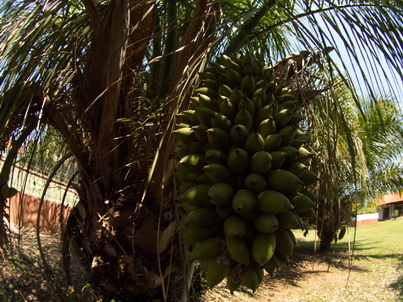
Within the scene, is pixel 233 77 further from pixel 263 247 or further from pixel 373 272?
pixel 373 272

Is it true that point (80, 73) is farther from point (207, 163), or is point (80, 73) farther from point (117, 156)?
point (207, 163)

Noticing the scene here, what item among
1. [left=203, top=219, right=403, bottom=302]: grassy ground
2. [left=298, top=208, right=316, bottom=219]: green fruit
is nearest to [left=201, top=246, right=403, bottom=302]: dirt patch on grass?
[left=203, top=219, right=403, bottom=302]: grassy ground

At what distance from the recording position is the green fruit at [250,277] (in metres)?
1.00

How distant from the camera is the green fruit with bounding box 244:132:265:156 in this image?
3.62ft

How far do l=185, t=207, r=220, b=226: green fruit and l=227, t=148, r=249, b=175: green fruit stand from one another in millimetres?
141

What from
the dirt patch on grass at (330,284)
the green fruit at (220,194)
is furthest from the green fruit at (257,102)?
the dirt patch on grass at (330,284)

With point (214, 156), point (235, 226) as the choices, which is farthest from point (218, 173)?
point (235, 226)

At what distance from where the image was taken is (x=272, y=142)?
1127mm

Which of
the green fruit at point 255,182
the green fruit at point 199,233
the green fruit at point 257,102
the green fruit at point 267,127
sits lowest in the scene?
the green fruit at point 199,233

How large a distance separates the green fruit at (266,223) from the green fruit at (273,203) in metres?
0.02

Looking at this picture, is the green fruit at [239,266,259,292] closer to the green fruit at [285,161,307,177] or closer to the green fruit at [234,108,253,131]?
the green fruit at [285,161,307,177]

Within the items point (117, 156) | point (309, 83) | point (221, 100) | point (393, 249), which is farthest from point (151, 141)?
point (393, 249)

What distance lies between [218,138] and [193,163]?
0.12m

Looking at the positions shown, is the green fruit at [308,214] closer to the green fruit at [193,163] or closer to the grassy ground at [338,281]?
the green fruit at [193,163]
